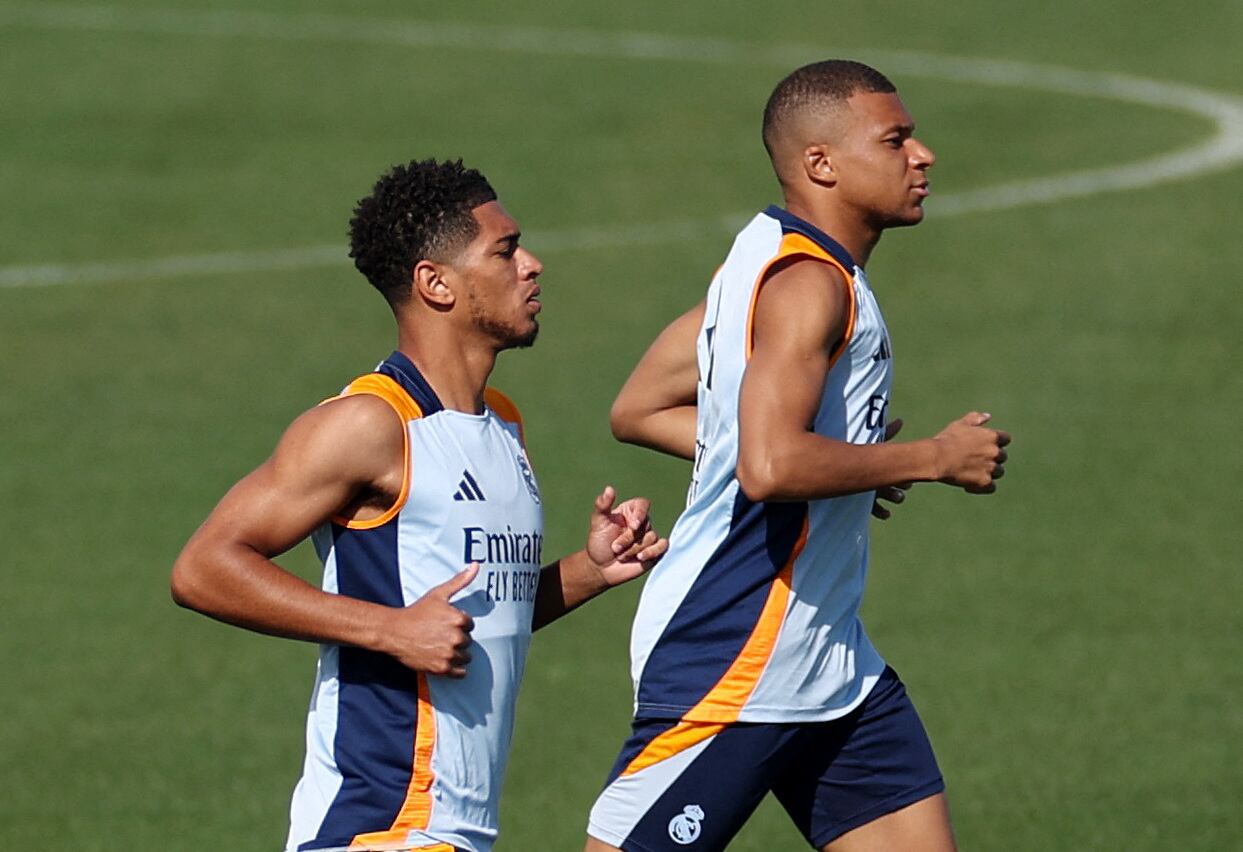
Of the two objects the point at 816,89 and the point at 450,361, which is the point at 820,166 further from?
the point at 450,361

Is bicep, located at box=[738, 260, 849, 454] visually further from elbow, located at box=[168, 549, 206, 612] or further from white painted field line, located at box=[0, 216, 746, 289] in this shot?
white painted field line, located at box=[0, 216, 746, 289]

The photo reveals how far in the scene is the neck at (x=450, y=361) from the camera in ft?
19.2

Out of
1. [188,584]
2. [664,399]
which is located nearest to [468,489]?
[188,584]

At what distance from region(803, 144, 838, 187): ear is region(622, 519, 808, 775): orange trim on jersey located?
936 mm

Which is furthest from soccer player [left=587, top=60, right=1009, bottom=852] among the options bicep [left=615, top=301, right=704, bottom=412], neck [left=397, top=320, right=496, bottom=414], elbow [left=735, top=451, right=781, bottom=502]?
neck [left=397, top=320, right=496, bottom=414]

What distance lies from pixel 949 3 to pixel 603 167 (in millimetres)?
8634

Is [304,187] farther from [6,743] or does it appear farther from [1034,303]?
[6,743]

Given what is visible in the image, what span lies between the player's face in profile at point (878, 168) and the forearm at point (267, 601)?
6.17ft

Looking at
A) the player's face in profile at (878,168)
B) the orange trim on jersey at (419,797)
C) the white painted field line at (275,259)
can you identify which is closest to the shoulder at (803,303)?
the player's face in profile at (878,168)

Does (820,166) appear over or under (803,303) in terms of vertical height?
over

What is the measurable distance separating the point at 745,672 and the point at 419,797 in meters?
1.10

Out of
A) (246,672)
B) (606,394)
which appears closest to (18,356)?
(606,394)

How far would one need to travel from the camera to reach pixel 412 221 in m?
5.93

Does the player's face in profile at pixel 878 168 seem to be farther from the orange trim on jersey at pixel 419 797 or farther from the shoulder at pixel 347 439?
the orange trim on jersey at pixel 419 797
